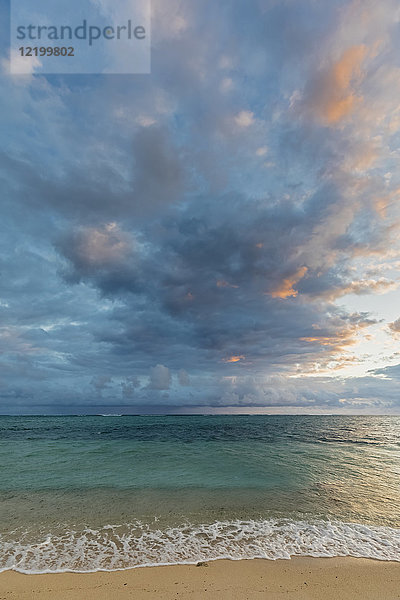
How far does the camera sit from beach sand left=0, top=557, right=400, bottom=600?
7551 mm

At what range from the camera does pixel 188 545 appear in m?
9.99

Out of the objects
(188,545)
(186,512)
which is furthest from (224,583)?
(186,512)

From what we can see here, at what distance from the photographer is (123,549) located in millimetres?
9727

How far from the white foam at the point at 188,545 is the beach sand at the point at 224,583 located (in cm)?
46

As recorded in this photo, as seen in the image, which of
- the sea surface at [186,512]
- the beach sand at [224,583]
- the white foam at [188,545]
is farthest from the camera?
the sea surface at [186,512]

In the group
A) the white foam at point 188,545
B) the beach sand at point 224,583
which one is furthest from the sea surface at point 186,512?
the beach sand at point 224,583

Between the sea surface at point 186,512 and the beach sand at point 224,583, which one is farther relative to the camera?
the sea surface at point 186,512

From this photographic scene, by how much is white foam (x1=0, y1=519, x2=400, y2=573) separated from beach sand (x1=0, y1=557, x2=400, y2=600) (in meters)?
0.46

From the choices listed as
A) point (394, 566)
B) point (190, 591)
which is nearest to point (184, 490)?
point (190, 591)

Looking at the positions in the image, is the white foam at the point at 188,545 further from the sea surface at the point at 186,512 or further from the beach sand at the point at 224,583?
the beach sand at the point at 224,583

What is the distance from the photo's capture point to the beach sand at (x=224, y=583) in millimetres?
7551

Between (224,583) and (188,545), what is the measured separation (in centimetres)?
237

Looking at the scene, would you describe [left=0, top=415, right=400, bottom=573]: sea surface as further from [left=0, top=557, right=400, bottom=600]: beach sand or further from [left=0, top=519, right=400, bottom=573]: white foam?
[left=0, top=557, right=400, bottom=600]: beach sand

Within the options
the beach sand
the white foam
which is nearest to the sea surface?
the white foam
